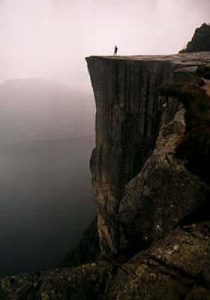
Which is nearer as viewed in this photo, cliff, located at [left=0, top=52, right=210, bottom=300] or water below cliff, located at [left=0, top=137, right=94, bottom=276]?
cliff, located at [left=0, top=52, right=210, bottom=300]

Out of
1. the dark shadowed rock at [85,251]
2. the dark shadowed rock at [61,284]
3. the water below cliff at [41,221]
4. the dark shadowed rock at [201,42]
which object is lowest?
the water below cliff at [41,221]

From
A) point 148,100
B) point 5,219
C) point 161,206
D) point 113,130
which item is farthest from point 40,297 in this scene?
point 5,219

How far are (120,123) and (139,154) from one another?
174 inches

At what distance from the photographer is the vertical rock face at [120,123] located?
124 feet

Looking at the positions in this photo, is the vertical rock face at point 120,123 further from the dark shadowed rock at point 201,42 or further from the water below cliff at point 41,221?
the water below cliff at point 41,221

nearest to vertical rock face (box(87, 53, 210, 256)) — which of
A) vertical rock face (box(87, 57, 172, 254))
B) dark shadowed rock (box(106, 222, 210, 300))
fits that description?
vertical rock face (box(87, 57, 172, 254))

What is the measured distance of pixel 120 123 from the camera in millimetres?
42375

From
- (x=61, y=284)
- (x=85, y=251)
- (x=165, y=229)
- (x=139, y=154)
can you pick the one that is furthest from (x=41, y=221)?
(x=165, y=229)

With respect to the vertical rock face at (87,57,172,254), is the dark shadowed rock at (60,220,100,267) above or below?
below

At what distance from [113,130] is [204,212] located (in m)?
29.5

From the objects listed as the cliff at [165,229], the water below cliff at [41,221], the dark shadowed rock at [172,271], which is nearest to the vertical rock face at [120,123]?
the cliff at [165,229]

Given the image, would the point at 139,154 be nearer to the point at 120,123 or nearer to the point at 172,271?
the point at 120,123

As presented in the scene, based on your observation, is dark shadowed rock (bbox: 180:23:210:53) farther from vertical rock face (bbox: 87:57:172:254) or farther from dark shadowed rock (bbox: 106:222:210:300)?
dark shadowed rock (bbox: 106:222:210:300)

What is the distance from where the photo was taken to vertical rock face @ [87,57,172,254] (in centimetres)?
3781
